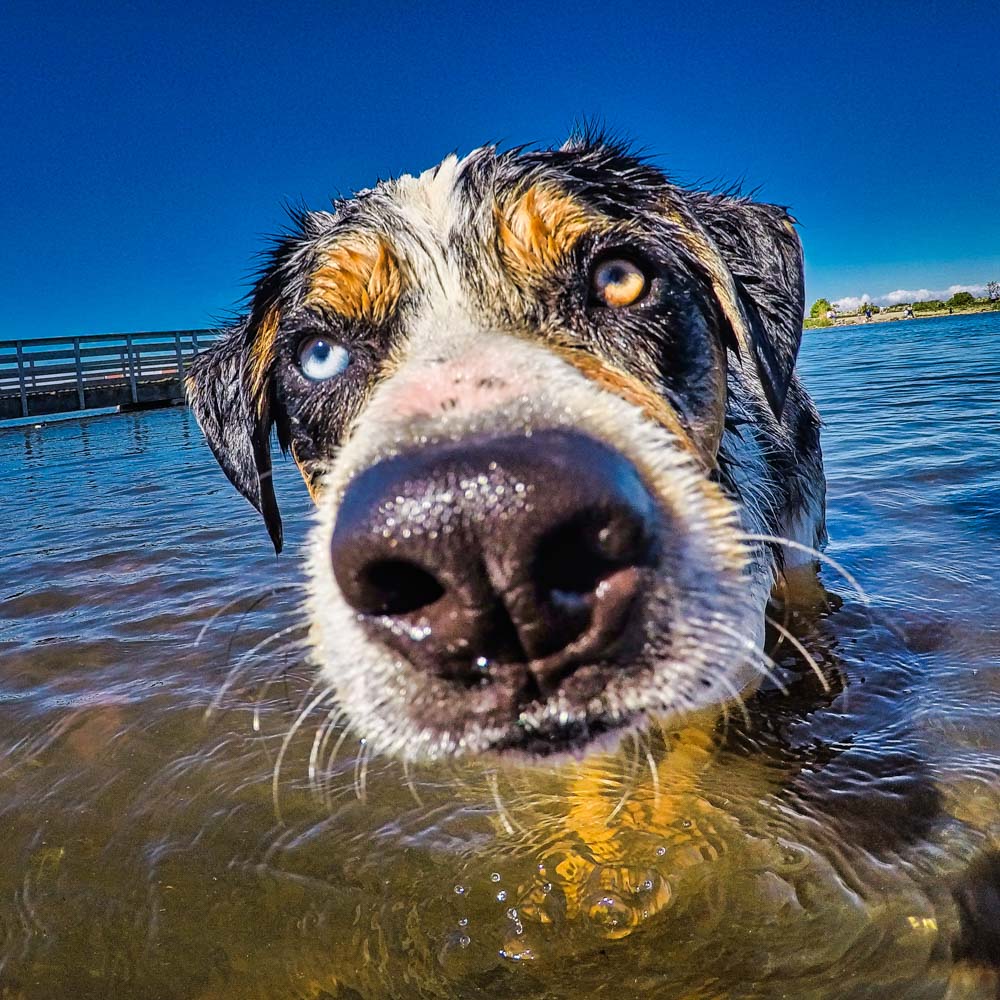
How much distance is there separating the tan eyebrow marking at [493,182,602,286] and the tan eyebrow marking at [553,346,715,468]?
47cm

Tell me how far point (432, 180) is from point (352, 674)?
108 inches

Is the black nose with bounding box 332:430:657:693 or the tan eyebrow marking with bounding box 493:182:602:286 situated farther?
the tan eyebrow marking with bounding box 493:182:602:286

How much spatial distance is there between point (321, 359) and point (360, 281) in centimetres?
39

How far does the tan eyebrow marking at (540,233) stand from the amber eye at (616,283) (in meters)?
0.15

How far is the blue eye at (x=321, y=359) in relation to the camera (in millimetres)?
3389

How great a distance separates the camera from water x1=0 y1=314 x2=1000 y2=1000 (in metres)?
2.31

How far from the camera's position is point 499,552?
158cm

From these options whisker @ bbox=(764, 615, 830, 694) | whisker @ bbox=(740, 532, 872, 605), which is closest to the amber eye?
whisker @ bbox=(740, 532, 872, 605)

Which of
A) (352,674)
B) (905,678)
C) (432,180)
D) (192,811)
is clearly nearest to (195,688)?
(192,811)

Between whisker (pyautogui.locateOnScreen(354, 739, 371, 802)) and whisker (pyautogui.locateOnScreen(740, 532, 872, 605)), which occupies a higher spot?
whisker (pyautogui.locateOnScreen(740, 532, 872, 605))

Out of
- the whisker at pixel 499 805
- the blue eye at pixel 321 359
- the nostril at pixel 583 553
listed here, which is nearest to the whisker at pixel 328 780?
the whisker at pixel 499 805

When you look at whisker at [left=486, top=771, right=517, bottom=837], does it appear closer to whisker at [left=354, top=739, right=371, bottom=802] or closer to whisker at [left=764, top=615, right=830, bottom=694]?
whisker at [left=354, top=739, right=371, bottom=802]

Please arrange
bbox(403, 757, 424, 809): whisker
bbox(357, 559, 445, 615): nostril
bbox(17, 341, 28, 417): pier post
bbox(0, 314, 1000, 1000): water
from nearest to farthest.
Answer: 1. bbox(357, 559, 445, 615): nostril
2. bbox(0, 314, 1000, 1000): water
3. bbox(403, 757, 424, 809): whisker
4. bbox(17, 341, 28, 417): pier post

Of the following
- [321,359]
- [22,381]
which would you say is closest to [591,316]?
[321,359]
